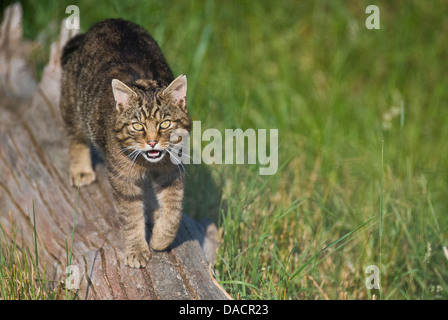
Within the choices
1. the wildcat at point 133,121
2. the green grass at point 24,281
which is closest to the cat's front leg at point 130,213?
the wildcat at point 133,121

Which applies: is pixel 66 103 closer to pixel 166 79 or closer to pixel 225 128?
pixel 166 79

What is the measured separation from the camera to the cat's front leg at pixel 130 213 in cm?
352

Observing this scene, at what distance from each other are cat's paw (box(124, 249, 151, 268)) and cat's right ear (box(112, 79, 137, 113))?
0.83m

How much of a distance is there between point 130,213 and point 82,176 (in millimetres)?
930

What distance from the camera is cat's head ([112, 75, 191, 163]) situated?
3.36 meters

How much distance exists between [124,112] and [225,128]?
1733 mm

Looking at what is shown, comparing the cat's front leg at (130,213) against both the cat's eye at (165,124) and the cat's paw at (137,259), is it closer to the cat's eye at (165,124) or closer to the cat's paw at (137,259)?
the cat's paw at (137,259)

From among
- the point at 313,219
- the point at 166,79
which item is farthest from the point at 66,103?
the point at 313,219

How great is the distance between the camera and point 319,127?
6246 millimetres

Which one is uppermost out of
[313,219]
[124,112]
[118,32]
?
[118,32]

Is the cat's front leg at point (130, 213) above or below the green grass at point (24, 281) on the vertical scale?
above

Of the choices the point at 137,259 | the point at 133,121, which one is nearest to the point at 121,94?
the point at 133,121

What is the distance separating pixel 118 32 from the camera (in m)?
4.18

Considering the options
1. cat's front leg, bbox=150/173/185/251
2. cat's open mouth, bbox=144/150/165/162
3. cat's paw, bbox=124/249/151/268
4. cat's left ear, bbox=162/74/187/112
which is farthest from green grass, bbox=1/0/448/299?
cat's left ear, bbox=162/74/187/112
